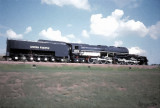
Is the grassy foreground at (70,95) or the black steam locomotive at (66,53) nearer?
the grassy foreground at (70,95)

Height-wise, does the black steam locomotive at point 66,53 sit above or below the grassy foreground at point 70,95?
above

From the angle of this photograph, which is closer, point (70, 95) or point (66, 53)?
point (70, 95)

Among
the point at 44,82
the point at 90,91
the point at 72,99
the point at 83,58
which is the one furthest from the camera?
the point at 83,58

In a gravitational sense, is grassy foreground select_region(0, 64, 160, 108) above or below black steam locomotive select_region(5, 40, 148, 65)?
below

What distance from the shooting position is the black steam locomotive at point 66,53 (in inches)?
973

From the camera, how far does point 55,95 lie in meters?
8.34

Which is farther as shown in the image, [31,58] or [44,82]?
[31,58]

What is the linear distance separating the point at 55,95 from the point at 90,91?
2.39 meters

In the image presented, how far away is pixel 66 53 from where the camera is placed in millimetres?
29375

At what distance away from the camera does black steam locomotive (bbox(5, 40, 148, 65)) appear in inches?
973

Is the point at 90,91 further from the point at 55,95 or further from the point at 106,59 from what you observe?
the point at 106,59

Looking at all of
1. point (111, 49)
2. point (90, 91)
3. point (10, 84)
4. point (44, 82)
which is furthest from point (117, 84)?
point (111, 49)

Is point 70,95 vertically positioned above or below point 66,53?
below

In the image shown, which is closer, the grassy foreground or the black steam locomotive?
the grassy foreground
